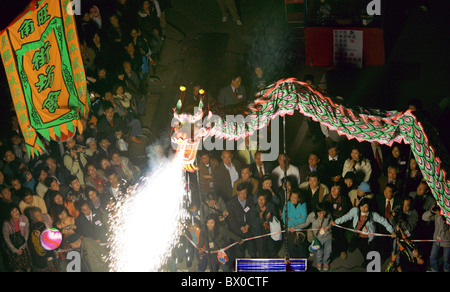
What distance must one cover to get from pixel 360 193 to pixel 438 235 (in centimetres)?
97

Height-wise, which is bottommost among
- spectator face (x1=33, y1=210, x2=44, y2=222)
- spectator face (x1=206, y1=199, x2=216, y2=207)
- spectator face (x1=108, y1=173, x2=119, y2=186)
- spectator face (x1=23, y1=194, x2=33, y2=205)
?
spectator face (x1=33, y1=210, x2=44, y2=222)

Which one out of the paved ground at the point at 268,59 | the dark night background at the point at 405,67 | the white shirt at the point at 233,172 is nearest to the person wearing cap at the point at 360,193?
the paved ground at the point at 268,59

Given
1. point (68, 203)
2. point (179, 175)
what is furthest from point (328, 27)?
point (68, 203)

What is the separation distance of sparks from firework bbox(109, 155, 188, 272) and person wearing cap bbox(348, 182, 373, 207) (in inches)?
75.7

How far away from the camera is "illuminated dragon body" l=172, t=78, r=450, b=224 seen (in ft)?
15.7

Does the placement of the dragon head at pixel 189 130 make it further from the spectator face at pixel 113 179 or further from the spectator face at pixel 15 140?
the spectator face at pixel 15 140

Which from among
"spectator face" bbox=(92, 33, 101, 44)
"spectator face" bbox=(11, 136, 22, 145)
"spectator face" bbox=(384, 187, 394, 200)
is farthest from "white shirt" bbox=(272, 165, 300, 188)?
"spectator face" bbox=(11, 136, 22, 145)

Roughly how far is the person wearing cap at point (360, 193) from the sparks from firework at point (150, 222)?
192cm

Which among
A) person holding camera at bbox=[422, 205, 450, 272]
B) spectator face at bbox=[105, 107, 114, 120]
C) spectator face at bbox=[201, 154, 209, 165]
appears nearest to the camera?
person holding camera at bbox=[422, 205, 450, 272]

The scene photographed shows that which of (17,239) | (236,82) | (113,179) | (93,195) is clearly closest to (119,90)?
(113,179)

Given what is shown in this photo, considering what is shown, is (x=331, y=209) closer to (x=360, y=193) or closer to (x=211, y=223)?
(x=360, y=193)

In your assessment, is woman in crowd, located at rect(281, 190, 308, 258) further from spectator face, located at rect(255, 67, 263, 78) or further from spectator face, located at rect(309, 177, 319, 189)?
spectator face, located at rect(255, 67, 263, 78)

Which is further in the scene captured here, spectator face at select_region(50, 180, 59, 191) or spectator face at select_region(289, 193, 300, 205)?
spectator face at select_region(50, 180, 59, 191)

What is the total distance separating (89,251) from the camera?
6668 mm
